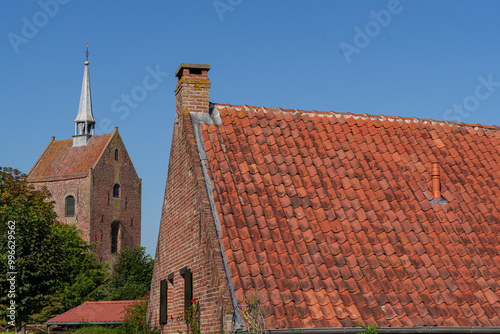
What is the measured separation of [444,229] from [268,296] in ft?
12.5

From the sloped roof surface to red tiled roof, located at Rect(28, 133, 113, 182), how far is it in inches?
2636

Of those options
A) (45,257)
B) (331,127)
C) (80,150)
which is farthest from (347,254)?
(80,150)

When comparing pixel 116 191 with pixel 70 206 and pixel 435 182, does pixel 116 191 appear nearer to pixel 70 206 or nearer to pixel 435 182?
pixel 70 206

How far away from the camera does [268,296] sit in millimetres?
8453

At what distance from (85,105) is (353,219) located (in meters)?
77.3

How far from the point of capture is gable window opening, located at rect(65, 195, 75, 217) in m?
75.6

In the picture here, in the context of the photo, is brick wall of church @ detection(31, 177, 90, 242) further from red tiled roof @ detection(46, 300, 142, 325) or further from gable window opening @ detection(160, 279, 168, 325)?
gable window opening @ detection(160, 279, 168, 325)

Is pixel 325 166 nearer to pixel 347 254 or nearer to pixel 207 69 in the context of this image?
pixel 347 254

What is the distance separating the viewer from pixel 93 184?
7488 centimetres

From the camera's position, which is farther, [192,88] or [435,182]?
[192,88]

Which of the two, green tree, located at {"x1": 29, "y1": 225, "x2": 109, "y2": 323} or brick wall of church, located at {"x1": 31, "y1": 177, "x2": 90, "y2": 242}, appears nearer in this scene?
green tree, located at {"x1": 29, "y1": 225, "x2": 109, "y2": 323}

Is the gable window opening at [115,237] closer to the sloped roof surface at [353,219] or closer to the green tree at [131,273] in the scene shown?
the green tree at [131,273]

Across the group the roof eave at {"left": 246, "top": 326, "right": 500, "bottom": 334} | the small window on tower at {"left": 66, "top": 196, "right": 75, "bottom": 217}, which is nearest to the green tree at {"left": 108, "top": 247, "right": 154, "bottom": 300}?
the small window on tower at {"left": 66, "top": 196, "right": 75, "bottom": 217}

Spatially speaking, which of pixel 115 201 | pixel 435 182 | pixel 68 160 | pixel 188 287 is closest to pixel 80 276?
pixel 115 201
